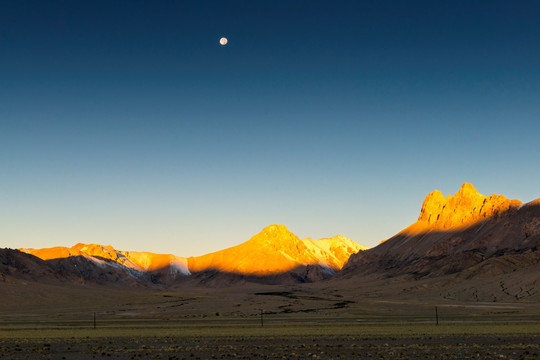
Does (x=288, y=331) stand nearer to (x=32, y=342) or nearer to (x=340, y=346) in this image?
(x=340, y=346)

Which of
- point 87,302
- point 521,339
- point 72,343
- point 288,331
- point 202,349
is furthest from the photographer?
point 87,302

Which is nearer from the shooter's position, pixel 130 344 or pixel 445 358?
pixel 445 358

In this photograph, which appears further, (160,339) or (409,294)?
(409,294)

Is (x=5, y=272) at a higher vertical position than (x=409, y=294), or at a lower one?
higher

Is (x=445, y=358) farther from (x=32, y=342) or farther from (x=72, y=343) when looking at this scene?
(x=32, y=342)

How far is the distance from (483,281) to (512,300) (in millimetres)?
36356

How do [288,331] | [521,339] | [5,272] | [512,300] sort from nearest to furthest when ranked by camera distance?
[521,339], [288,331], [512,300], [5,272]

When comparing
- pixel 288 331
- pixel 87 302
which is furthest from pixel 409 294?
pixel 288 331

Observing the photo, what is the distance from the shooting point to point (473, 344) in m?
38.0

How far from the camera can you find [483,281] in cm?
18175

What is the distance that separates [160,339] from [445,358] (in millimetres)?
24752

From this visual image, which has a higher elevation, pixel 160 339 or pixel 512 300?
pixel 160 339

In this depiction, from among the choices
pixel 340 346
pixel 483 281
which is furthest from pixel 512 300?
pixel 340 346

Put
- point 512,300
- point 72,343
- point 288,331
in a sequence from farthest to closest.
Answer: point 512,300
point 288,331
point 72,343
